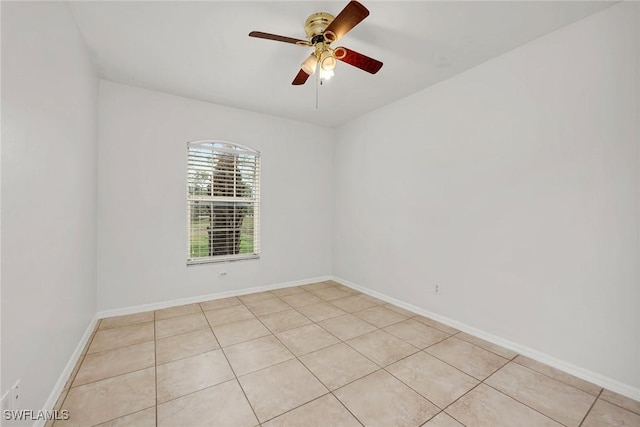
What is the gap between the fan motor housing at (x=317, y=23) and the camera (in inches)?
77.2

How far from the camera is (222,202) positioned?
3.85m

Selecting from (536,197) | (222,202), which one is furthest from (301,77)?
(536,197)

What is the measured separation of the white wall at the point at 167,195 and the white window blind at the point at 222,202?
113mm

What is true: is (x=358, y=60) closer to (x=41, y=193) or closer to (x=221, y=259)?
(x=41, y=193)

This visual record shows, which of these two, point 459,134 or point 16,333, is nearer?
point 16,333

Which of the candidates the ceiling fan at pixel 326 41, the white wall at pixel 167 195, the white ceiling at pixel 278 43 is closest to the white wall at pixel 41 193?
the white ceiling at pixel 278 43

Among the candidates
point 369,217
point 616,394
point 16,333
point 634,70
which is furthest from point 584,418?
point 16,333

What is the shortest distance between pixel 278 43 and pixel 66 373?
123 inches

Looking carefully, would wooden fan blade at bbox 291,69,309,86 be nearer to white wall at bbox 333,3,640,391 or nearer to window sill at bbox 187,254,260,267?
white wall at bbox 333,3,640,391

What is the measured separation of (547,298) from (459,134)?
1.75 metres

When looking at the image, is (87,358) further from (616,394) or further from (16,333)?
(616,394)

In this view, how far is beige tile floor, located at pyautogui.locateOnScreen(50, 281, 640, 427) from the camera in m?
1.64

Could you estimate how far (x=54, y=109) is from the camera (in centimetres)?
172

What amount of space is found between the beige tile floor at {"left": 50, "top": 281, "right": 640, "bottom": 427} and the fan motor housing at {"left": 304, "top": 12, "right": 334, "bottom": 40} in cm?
267
